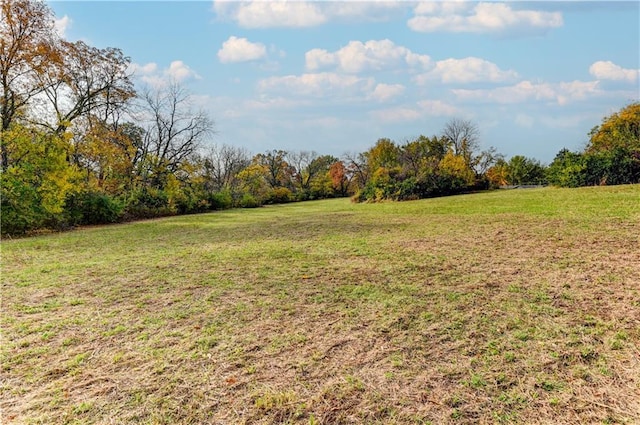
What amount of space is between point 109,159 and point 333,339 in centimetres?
1634

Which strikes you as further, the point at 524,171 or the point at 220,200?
the point at 524,171

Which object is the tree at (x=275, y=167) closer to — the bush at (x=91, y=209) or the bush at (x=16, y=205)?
the bush at (x=91, y=209)

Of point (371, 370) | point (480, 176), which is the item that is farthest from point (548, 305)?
point (480, 176)

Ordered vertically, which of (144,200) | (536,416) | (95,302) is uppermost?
(144,200)

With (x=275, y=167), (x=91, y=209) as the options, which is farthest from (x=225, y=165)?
(x=91, y=209)

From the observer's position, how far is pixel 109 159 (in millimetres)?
15250

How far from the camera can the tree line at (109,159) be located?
30.0 feet

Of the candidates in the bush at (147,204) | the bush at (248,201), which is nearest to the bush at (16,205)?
the bush at (147,204)

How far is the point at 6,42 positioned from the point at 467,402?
1567 centimetres

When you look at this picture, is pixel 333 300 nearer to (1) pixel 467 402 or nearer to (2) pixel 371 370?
(2) pixel 371 370

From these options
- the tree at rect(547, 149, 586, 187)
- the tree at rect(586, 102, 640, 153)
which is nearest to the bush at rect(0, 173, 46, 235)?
the tree at rect(547, 149, 586, 187)

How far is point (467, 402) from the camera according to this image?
5.39 ft

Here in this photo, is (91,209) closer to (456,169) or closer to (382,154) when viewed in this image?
(456,169)

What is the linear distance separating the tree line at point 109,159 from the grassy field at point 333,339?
231 inches
